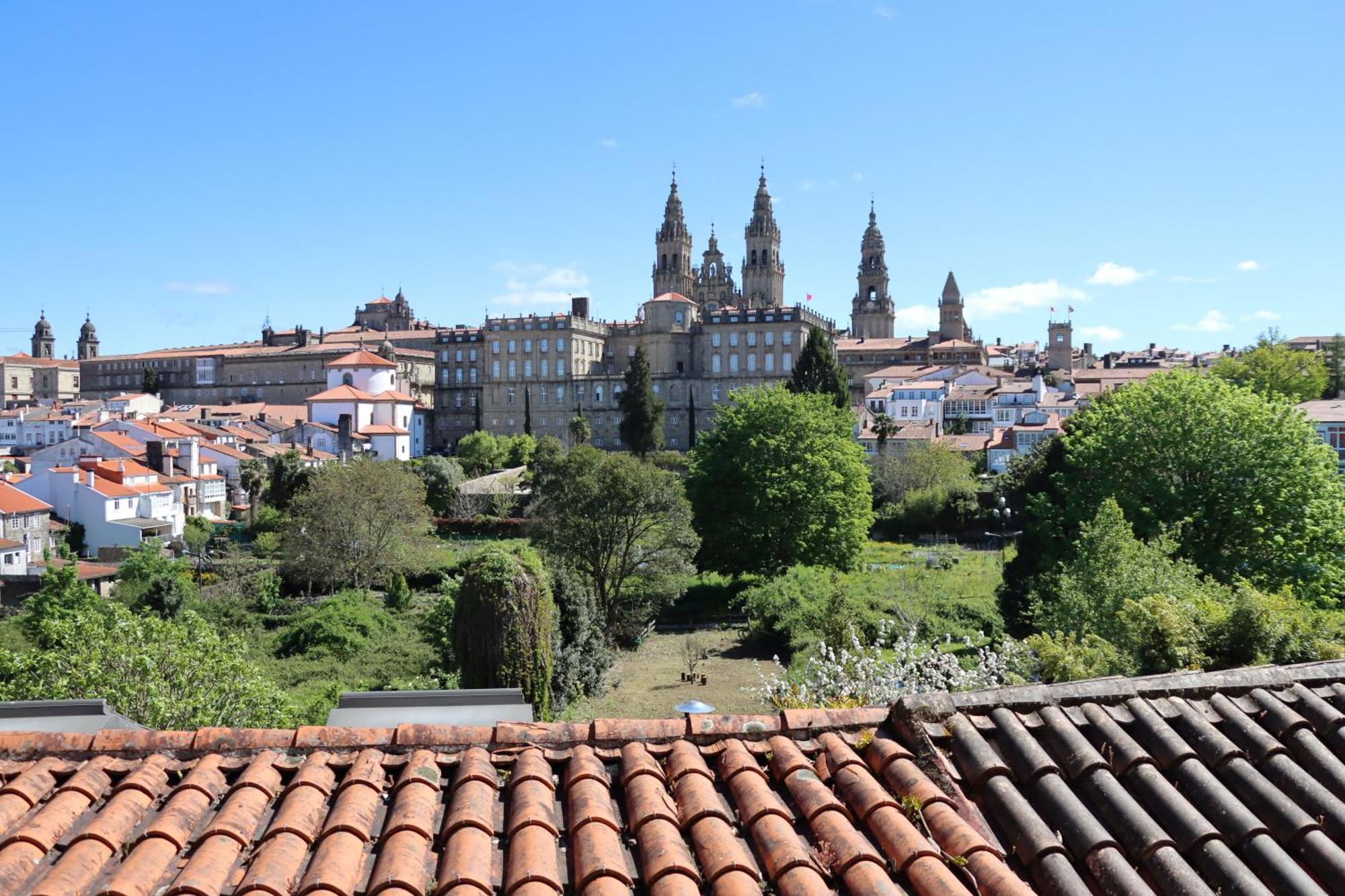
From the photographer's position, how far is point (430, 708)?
627 cm

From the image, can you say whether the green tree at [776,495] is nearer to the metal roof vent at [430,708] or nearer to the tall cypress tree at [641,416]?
the metal roof vent at [430,708]

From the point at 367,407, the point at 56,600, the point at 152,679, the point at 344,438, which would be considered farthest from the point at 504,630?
the point at 367,407

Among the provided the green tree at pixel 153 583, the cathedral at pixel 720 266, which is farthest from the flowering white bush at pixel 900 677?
the cathedral at pixel 720 266

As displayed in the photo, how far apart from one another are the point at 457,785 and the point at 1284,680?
401cm

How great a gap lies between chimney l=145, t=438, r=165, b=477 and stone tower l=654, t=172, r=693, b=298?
6393 centimetres

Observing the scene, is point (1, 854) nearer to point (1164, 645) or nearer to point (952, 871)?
A: point (952, 871)

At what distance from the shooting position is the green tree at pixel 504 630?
19.5 m

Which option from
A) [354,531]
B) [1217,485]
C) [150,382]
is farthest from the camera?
[150,382]

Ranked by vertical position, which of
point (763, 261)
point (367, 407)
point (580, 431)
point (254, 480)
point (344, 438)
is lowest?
point (254, 480)

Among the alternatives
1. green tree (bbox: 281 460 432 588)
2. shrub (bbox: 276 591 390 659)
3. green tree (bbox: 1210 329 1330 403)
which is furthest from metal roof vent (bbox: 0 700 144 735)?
green tree (bbox: 1210 329 1330 403)

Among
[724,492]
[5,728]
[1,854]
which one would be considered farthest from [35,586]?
[1,854]

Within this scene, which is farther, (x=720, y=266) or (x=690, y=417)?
(x=720, y=266)

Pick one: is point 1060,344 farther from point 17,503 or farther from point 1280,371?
point 17,503

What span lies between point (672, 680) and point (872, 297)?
98.6 m
